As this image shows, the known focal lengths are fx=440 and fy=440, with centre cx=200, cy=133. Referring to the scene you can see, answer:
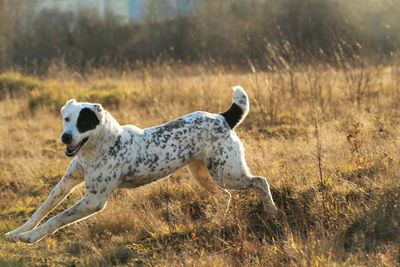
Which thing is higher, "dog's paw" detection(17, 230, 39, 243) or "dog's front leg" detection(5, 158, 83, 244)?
"dog's front leg" detection(5, 158, 83, 244)

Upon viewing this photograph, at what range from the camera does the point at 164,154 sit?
4.30 meters

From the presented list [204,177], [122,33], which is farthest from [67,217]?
[122,33]

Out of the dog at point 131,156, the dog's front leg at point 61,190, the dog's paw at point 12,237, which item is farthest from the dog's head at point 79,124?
the dog's paw at point 12,237

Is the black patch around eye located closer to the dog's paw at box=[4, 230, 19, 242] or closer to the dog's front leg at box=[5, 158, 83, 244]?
the dog's front leg at box=[5, 158, 83, 244]

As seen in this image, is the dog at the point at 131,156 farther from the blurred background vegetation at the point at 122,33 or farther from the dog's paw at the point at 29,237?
the blurred background vegetation at the point at 122,33

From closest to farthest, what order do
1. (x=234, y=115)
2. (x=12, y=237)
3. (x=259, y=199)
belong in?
(x=12, y=237) → (x=234, y=115) → (x=259, y=199)

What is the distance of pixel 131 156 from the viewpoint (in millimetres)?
4164

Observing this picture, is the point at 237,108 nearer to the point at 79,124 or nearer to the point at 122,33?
the point at 79,124

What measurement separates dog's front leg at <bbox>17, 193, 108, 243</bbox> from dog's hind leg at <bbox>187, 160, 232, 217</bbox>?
1.16m

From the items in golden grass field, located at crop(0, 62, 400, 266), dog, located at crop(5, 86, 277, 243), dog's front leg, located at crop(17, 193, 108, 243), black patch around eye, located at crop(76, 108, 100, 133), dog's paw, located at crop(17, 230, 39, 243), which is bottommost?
golden grass field, located at crop(0, 62, 400, 266)

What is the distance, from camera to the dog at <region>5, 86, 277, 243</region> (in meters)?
3.91

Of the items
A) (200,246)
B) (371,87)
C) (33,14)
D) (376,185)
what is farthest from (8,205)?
(33,14)

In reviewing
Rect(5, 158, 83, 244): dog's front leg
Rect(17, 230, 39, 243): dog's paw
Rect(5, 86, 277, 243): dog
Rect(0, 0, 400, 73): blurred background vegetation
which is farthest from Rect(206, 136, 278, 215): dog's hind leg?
Rect(0, 0, 400, 73): blurred background vegetation

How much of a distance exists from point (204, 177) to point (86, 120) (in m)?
1.60
